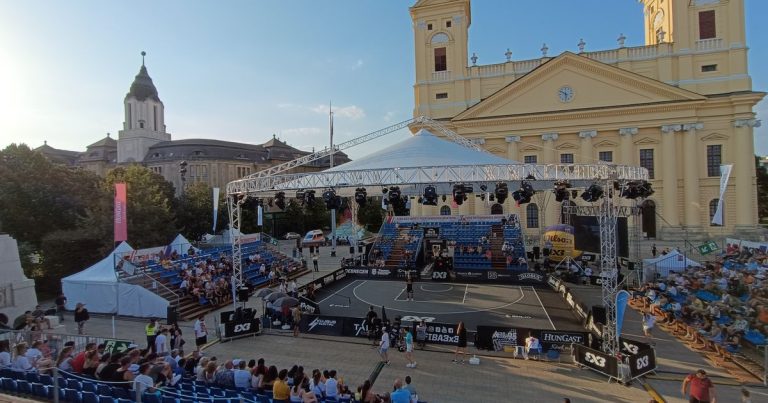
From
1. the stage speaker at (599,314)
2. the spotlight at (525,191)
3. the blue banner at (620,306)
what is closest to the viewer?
the blue banner at (620,306)

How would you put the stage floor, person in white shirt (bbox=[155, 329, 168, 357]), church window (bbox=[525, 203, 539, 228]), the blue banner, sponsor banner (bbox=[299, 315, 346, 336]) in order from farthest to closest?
church window (bbox=[525, 203, 539, 228]) < the stage floor < sponsor banner (bbox=[299, 315, 346, 336]) < the blue banner < person in white shirt (bbox=[155, 329, 168, 357])

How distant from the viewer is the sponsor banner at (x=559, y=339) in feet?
47.2

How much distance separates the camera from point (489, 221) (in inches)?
1574

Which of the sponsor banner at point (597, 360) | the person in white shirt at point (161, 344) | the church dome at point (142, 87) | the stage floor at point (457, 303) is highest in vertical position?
the church dome at point (142, 87)

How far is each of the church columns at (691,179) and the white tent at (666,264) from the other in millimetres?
19716

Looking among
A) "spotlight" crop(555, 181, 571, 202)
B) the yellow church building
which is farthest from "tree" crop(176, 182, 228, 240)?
"spotlight" crop(555, 181, 571, 202)

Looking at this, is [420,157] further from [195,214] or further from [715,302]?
[195,214]

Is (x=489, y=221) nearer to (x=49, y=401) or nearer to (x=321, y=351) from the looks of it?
(x=321, y=351)

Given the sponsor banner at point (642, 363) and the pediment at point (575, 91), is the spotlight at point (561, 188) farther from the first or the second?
the pediment at point (575, 91)

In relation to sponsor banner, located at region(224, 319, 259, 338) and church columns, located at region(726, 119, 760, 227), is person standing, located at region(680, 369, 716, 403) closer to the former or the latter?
sponsor banner, located at region(224, 319, 259, 338)

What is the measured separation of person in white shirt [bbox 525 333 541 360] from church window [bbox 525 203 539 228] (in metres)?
34.1

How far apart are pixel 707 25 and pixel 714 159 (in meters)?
13.8

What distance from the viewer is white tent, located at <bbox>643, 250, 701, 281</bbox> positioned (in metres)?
24.7

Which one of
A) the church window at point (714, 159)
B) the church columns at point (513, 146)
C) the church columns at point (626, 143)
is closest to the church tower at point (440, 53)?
the church columns at point (513, 146)
